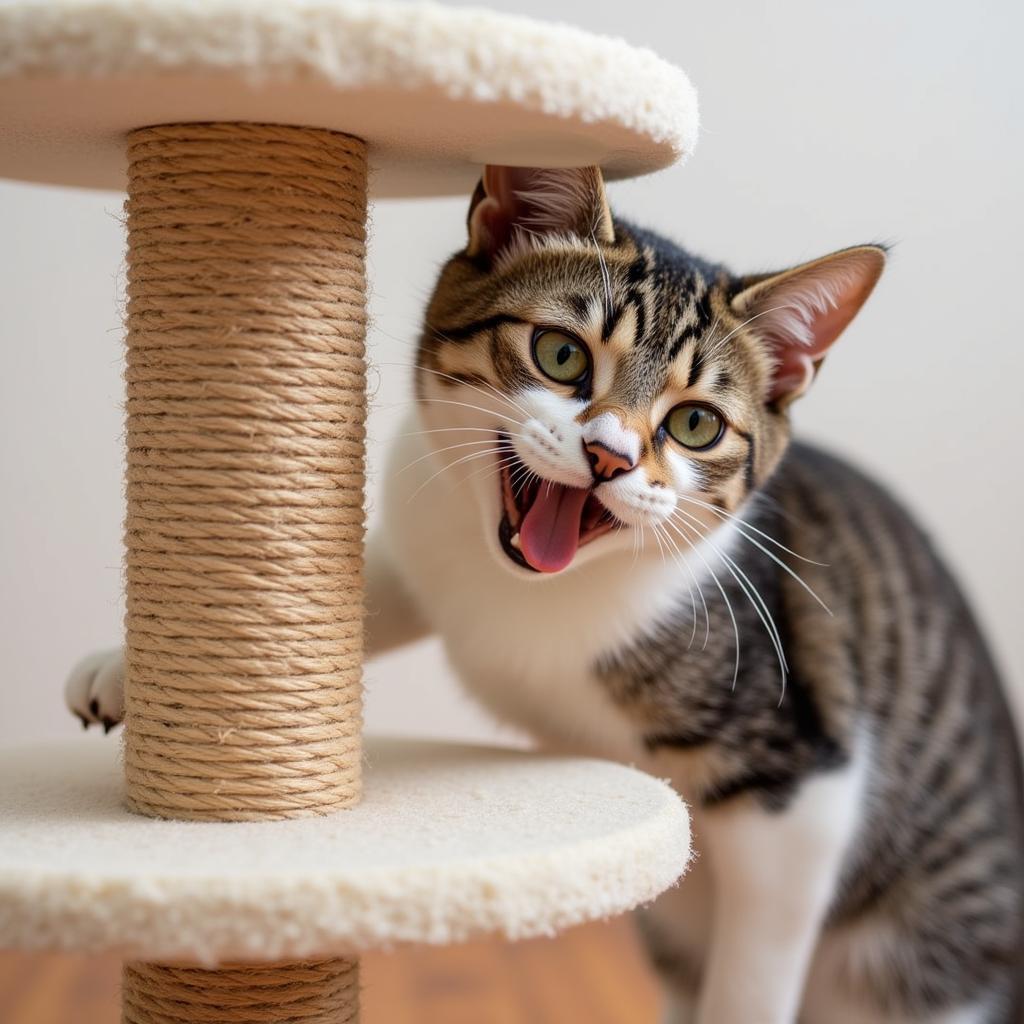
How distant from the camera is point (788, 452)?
5.02ft

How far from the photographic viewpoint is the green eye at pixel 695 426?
109cm

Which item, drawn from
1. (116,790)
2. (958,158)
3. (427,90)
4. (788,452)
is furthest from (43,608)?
(958,158)

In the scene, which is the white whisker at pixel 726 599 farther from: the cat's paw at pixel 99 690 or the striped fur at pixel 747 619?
the cat's paw at pixel 99 690

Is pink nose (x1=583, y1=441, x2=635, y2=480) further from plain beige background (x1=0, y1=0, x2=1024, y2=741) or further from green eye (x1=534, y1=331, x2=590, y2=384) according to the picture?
plain beige background (x1=0, y1=0, x2=1024, y2=741)

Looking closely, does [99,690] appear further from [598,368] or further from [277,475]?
[598,368]

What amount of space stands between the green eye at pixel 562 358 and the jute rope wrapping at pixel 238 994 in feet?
1.69

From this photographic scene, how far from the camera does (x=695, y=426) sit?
3.62 feet

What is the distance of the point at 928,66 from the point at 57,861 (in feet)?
6.44

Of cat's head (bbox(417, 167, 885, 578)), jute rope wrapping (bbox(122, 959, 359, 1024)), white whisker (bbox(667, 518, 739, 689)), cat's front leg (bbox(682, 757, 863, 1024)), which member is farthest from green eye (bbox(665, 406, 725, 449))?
jute rope wrapping (bbox(122, 959, 359, 1024))

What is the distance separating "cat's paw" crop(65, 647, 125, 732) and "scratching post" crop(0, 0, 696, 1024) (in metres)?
0.09

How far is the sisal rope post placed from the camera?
90 centimetres

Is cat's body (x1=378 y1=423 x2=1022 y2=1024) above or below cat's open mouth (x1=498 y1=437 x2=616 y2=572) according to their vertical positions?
below

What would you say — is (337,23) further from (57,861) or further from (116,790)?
(116,790)

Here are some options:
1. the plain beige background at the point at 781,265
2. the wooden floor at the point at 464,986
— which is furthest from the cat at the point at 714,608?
the plain beige background at the point at 781,265
